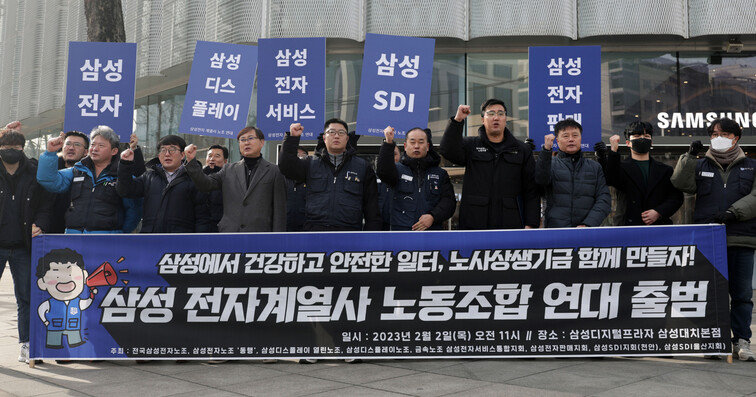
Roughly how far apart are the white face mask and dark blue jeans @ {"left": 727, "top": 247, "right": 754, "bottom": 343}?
2.93 feet

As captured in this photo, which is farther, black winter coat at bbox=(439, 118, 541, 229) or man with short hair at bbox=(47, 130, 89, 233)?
man with short hair at bbox=(47, 130, 89, 233)

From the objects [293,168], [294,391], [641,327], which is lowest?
[294,391]

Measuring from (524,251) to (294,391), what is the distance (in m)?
2.22

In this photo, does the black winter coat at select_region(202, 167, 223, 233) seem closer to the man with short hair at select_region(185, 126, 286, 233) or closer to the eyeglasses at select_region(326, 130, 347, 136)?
the man with short hair at select_region(185, 126, 286, 233)

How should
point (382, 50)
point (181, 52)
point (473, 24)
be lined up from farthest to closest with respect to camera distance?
1. point (181, 52)
2. point (473, 24)
3. point (382, 50)

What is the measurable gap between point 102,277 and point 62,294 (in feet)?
1.21

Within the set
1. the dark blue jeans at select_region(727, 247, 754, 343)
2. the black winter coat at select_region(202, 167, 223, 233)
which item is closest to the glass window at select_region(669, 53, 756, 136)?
the dark blue jeans at select_region(727, 247, 754, 343)

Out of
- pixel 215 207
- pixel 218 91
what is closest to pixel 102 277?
pixel 215 207

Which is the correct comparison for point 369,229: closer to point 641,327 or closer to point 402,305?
point 402,305

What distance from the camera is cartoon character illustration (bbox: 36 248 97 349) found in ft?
19.0

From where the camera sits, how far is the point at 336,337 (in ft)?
18.5

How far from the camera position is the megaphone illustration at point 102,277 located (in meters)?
5.82

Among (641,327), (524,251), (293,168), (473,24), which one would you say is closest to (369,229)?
(293,168)

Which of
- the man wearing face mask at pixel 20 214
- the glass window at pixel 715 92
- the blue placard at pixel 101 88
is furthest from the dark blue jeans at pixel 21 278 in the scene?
the glass window at pixel 715 92
